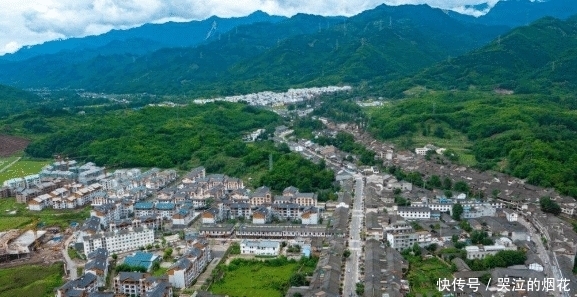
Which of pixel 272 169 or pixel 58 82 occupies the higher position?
pixel 58 82

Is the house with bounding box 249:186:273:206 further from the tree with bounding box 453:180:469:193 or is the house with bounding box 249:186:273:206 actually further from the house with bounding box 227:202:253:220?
the tree with bounding box 453:180:469:193

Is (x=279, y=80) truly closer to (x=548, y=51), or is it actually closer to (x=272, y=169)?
(x=548, y=51)

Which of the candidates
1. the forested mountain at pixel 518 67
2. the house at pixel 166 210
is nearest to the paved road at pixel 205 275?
the house at pixel 166 210

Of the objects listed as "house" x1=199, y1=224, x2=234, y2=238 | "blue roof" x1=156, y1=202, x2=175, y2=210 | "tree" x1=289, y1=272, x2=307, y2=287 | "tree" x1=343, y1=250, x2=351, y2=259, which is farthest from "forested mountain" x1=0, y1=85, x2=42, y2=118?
"tree" x1=289, y1=272, x2=307, y2=287

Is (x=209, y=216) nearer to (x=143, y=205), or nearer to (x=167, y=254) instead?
(x=143, y=205)

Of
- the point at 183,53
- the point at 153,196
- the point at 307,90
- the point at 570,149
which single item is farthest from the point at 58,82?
the point at 570,149

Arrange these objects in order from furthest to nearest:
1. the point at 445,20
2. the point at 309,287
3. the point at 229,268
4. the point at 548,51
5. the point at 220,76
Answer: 1. the point at 445,20
2. the point at 220,76
3. the point at 548,51
4. the point at 229,268
5. the point at 309,287

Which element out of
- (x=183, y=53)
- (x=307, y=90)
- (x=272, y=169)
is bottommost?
(x=272, y=169)

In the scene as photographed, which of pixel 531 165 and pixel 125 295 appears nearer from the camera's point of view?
pixel 125 295
